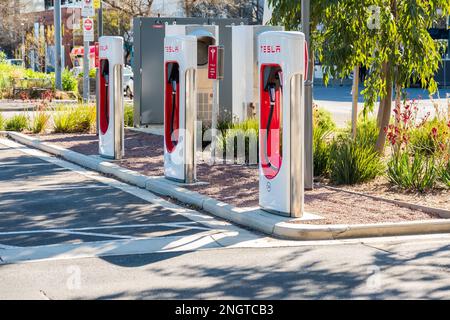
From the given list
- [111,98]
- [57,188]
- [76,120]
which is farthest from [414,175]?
[76,120]

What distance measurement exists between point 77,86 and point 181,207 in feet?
88.8

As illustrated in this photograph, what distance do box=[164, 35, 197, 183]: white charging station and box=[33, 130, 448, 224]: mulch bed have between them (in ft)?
1.52

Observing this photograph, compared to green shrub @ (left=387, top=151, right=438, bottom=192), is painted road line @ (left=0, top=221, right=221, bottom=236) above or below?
below

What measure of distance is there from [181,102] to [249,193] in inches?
70.3

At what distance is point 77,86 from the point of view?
38.2 meters

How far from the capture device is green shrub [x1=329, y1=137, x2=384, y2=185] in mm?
13352

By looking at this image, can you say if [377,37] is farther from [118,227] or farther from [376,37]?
[118,227]

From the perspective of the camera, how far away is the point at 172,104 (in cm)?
1366

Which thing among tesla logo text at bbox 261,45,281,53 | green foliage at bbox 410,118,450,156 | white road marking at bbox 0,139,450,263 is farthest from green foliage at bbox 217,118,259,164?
tesla logo text at bbox 261,45,281,53

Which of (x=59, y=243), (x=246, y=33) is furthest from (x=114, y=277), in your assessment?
(x=246, y=33)

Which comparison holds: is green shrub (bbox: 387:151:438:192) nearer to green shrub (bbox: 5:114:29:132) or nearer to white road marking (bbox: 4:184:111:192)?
white road marking (bbox: 4:184:111:192)

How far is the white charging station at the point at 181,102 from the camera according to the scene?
1312 centimetres

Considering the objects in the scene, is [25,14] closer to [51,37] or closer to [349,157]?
[51,37]
